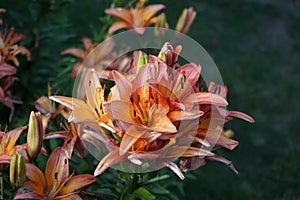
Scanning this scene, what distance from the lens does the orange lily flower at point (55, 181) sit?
39.2 inches

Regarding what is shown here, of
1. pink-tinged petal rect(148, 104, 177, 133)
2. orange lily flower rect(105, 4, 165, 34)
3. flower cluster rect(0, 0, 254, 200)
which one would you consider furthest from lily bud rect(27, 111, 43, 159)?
orange lily flower rect(105, 4, 165, 34)

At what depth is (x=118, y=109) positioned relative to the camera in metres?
0.90

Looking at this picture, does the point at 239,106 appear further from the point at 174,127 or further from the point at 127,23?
the point at 174,127

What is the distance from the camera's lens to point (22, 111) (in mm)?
1621

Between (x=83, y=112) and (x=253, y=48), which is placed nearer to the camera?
(x=83, y=112)

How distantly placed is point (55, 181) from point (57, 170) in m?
0.02

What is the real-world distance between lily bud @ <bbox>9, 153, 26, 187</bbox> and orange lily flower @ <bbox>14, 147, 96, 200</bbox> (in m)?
0.02

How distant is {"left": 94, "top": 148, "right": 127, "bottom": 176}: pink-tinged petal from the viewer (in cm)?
91

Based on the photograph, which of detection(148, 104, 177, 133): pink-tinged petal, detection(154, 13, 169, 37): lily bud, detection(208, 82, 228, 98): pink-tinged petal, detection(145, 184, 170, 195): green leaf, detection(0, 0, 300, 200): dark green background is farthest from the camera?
detection(0, 0, 300, 200): dark green background

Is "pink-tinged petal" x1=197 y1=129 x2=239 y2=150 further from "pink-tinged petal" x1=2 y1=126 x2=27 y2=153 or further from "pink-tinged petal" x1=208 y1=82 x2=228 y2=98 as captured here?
"pink-tinged petal" x1=2 y1=126 x2=27 y2=153

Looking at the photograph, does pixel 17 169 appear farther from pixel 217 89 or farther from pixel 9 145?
pixel 217 89

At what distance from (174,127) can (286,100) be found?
2392 mm

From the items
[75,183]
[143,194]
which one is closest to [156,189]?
[143,194]

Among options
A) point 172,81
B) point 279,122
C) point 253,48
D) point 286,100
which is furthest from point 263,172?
point 172,81
